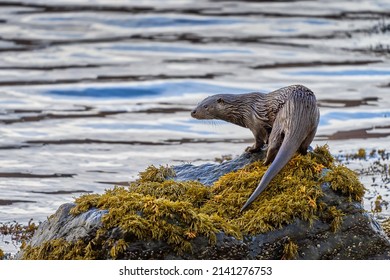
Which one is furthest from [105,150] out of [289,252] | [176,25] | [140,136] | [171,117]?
[176,25]

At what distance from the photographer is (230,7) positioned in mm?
26766

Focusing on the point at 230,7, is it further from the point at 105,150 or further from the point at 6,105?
the point at 105,150

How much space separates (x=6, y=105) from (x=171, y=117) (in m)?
3.07

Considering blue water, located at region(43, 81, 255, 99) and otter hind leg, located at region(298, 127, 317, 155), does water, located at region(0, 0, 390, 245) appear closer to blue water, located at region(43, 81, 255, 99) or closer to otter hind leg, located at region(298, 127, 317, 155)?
blue water, located at region(43, 81, 255, 99)

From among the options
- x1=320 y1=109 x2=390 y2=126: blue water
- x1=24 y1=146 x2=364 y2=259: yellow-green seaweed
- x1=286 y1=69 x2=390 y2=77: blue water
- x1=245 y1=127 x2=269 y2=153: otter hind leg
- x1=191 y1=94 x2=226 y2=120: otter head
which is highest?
x1=191 y1=94 x2=226 y2=120: otter head

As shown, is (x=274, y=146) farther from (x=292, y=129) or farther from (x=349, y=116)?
(x=349, y=116)

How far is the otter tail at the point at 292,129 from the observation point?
763 cm

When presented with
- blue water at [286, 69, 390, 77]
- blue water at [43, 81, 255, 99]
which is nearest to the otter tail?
blue water at [43, 81, 255, 99]

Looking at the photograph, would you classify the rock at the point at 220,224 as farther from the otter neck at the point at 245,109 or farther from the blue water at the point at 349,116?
the blue water at the point at 349,116

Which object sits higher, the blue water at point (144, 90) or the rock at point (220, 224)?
the rock at point (220, 224)

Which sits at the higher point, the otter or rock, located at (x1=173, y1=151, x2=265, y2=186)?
the otter

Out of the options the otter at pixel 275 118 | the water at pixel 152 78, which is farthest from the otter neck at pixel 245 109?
the water at pixel 152 78

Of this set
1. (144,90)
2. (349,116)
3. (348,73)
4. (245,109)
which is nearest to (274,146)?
(245,109)

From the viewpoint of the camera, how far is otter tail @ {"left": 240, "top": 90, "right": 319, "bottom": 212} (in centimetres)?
763
